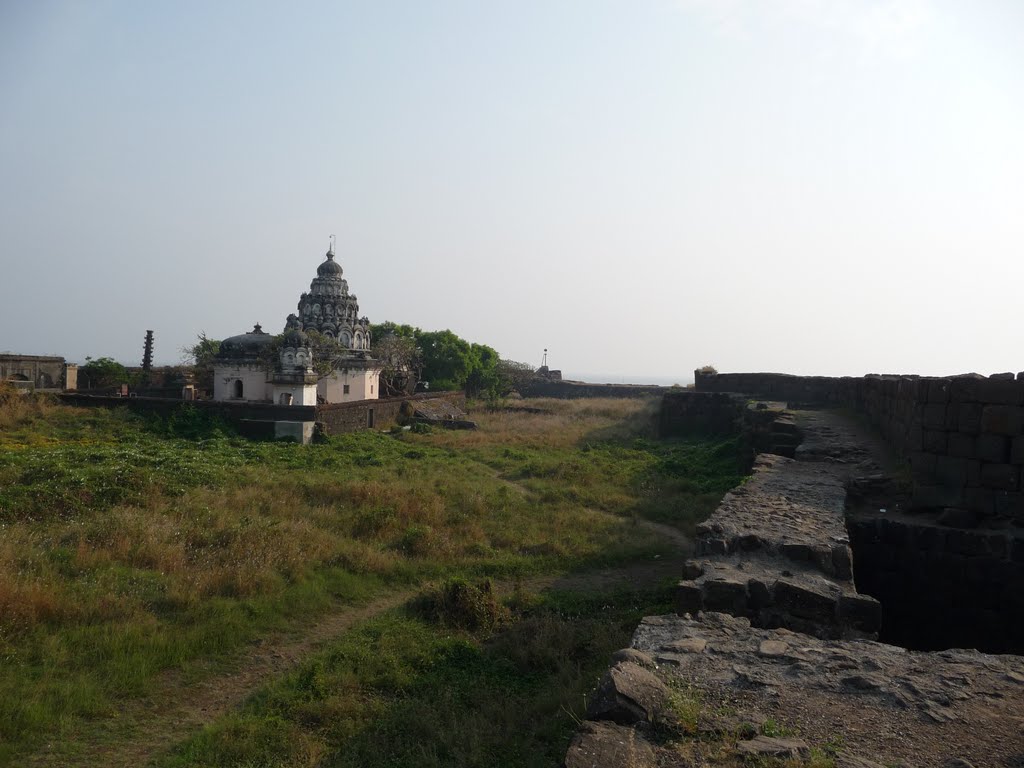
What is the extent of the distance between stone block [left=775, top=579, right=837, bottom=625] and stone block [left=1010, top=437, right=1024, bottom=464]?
2733 mm

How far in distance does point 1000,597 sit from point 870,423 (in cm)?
704

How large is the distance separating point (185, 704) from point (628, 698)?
356cm

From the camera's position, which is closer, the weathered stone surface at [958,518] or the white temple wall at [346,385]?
the weathered stone surface at [958,518]

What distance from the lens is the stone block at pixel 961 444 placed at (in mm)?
5945

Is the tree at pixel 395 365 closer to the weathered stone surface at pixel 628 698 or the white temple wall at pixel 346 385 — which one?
the white temple wall at pixel 346 385

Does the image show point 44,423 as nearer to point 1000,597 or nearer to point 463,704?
point 463,704

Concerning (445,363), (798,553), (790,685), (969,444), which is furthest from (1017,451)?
(445,363)

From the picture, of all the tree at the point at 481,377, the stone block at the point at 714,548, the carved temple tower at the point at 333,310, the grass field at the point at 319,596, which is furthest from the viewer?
the tree at the point at 481,377

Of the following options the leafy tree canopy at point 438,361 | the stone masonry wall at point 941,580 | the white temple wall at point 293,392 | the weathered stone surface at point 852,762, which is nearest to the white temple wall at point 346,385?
the leafy tree canopy at point 438,361

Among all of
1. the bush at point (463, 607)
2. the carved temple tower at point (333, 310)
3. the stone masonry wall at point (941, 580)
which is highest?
the carved temple tower at point (333, 310)

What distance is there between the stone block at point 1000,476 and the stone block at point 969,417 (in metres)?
0.33

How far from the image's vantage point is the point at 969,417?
596 centimetres

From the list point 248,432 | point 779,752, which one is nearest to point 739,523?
point 779,752

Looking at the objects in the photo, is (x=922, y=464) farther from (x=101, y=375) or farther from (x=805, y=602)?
(x=101, y=375)
